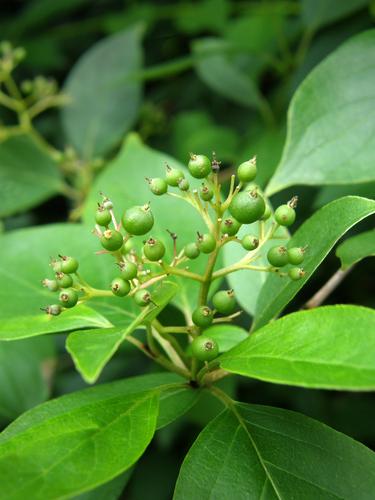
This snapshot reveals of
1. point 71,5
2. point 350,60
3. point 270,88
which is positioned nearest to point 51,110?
point 71,5

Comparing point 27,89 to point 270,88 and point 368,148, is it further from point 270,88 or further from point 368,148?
point 368,148

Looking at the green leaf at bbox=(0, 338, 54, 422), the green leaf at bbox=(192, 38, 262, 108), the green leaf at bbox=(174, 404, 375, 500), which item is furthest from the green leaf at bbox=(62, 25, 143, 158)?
the green leaf at bbox=(174, 404, 375, 500)

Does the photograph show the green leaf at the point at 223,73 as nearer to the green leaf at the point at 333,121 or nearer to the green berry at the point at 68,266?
the green leaf at the point at 333,121

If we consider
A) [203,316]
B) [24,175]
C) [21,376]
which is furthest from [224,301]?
[24,175]

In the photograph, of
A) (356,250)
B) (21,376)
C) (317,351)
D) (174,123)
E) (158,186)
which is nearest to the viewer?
(317,351)

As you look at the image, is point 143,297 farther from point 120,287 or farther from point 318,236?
point 318,236

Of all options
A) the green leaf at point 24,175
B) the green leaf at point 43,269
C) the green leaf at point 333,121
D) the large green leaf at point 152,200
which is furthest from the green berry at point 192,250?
the green leaf at point 24,175
